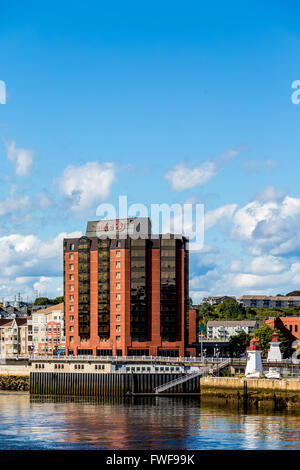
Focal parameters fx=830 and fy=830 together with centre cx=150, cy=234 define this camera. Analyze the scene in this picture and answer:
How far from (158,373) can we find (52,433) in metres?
66.7

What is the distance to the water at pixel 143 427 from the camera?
89.6 m

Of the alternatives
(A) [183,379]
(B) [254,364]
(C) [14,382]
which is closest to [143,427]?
(B) [254,364]

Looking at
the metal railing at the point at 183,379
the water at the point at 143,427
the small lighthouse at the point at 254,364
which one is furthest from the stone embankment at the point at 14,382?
the small lighthouse at the point at 254,364

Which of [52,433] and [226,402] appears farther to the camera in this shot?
[226,402]

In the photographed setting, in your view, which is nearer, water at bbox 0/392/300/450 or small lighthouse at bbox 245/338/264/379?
water at bbox 0/392/300/450

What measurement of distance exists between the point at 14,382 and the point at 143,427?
94030 millimetres

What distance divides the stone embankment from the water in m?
48.4

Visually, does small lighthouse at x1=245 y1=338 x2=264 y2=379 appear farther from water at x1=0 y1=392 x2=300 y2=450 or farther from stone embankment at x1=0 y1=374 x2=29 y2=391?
stone embankment at x1=0 y1=374 x2=29 y2=391

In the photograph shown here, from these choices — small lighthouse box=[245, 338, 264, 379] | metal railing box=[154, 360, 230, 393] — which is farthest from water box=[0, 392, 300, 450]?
metal railing box=[154, 360, 230, 393]

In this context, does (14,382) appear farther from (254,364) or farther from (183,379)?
(254,364)

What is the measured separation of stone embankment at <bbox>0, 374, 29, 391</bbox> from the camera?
191m

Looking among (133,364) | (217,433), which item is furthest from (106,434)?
(133,364)

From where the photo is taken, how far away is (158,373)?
163875mm
